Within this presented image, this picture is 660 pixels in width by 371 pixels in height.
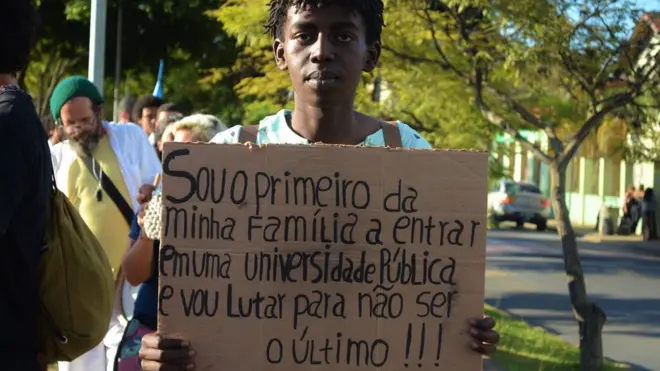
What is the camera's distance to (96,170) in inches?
226

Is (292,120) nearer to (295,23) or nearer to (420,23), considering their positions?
(295,23)

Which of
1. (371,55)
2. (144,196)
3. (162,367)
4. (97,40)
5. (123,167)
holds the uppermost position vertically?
(97,40)

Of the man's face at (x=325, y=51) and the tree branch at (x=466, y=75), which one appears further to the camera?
the tree branch at (x=466, y=75)

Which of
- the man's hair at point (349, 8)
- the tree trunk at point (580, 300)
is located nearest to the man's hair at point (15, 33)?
the man's hair at point (349, 8)

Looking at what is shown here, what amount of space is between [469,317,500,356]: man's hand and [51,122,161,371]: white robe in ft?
9.69

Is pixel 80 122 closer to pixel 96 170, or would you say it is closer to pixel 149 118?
pixel 96 170

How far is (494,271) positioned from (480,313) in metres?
15.5

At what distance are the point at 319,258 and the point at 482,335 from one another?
44 cm

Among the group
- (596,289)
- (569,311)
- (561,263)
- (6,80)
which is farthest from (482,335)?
(561,263)

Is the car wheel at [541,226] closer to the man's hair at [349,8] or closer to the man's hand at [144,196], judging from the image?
the man's hand at [144,196]

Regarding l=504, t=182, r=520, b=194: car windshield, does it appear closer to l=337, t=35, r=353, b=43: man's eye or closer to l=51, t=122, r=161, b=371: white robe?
l=51, t=122, r=161, b=371: white robe

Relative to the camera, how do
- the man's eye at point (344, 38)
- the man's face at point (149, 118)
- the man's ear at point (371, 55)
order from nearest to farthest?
the man's eye at point (344, 38)
the man's ear at point (371, 55)
the man's face at point (149, 118)

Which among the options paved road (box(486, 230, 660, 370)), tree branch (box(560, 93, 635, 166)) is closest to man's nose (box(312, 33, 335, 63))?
tree branch (box(560, 93, 635, 166))

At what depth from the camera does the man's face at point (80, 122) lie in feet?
18.5
